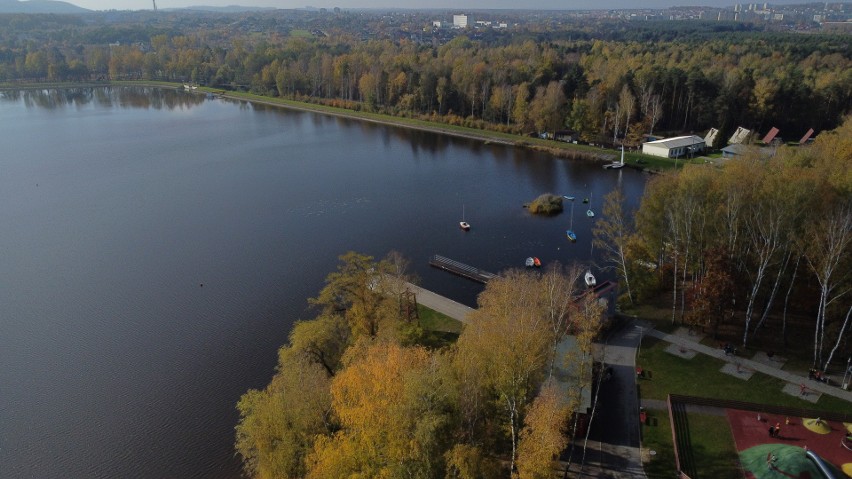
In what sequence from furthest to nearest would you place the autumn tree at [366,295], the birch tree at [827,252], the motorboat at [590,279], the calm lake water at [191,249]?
the motorboat at [590,279]
the autumn tree at [366,295]
the calm lake water at [191,249]
the birch tree at [827,252]

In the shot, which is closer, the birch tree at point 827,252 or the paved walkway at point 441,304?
the birch tree at point 827,252

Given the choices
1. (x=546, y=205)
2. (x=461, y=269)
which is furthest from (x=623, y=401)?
(x=546, y=205)

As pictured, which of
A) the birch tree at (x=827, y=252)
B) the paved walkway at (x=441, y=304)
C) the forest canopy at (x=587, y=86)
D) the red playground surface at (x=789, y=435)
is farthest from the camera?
the forest canopy at (x=587, y=86)

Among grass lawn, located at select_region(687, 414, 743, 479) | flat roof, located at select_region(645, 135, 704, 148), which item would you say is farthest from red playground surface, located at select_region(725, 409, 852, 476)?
flat roof, located at select_region(645, 135, 704, 148)

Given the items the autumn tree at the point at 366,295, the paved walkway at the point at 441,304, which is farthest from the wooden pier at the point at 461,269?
the autumn tree at the point at 366,295

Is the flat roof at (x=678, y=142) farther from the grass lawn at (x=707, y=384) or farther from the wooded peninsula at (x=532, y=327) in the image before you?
the grass lawn at (x=707, y=384)

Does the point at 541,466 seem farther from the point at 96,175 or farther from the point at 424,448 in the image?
the point at 96,175
